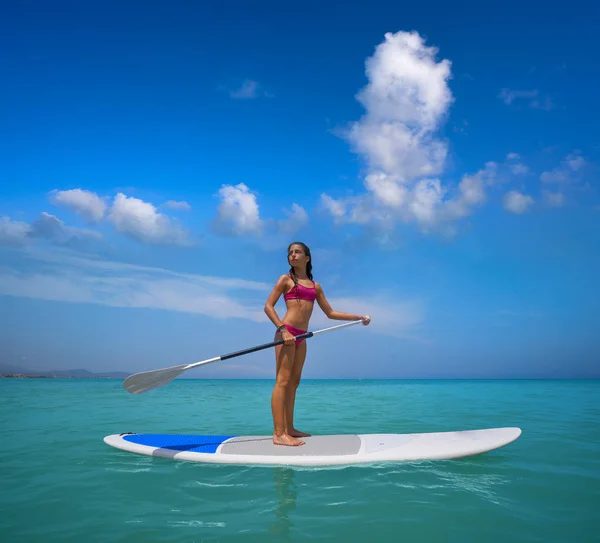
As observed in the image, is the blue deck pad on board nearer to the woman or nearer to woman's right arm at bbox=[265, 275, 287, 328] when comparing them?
the woman

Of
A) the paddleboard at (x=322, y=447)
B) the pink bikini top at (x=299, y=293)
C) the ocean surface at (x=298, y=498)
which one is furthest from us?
the pink bikini top at (x=299, y=293)

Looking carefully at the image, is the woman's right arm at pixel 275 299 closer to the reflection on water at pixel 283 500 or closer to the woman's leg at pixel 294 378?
the woman's leg at pixel 294 378

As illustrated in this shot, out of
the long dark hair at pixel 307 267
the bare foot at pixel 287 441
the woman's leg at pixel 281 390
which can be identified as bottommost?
the bare foot at pixel 287 441

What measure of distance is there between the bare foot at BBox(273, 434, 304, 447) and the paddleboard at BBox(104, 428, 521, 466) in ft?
0.23

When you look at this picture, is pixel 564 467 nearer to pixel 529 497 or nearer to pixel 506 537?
pixel 529 497

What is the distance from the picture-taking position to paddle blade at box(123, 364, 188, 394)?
5613 mm

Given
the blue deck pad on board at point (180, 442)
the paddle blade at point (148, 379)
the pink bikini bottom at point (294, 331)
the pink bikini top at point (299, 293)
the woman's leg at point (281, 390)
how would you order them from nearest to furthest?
the blue deck pad on board at point (180, 442) → the woman's leg at point (281, 390) → the pink bikini bottom at point (294, 331) → the pink bikini top at point (299, 293) → the paddle blade at point (148, 379)

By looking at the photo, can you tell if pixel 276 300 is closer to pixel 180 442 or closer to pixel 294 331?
pixel 294 331

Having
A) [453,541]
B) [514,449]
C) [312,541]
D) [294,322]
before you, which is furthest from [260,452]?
[514,449]

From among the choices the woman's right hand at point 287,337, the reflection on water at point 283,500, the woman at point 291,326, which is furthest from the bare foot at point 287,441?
the woman's right hand at point 287,337

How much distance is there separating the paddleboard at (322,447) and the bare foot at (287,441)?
0.07 metres

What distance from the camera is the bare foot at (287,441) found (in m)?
5.02

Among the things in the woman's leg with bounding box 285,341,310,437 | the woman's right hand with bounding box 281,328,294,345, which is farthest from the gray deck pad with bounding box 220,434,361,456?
the woman's right hand with bounding box 281,328,294,345

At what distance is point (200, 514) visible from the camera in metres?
3.09
